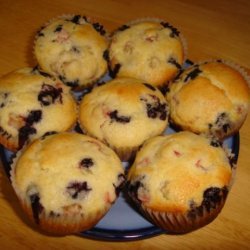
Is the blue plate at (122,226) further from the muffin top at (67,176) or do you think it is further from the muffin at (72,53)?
the muffin at (72,53)

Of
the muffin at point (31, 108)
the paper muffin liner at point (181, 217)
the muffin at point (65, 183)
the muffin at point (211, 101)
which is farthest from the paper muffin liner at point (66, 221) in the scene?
the muffin at point (211, 101)

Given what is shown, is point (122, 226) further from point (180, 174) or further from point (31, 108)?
point (31, 108)

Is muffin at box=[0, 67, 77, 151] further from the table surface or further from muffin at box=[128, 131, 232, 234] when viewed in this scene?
muffin at box=[128, 131, 232, 234]

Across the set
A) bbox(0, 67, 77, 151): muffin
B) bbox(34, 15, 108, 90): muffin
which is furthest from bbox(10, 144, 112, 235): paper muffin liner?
bbox(34, 15, 108, 90): muffin

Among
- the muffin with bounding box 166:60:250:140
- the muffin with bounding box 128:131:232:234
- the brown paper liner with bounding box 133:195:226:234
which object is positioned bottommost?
the brown paper liner with bounding box 133:195:226:234

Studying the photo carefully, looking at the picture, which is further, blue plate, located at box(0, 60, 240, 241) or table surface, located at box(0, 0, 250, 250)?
table surface, located at box(0, 0, 250, 250)

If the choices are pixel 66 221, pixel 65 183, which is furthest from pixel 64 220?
pixel 65 183
